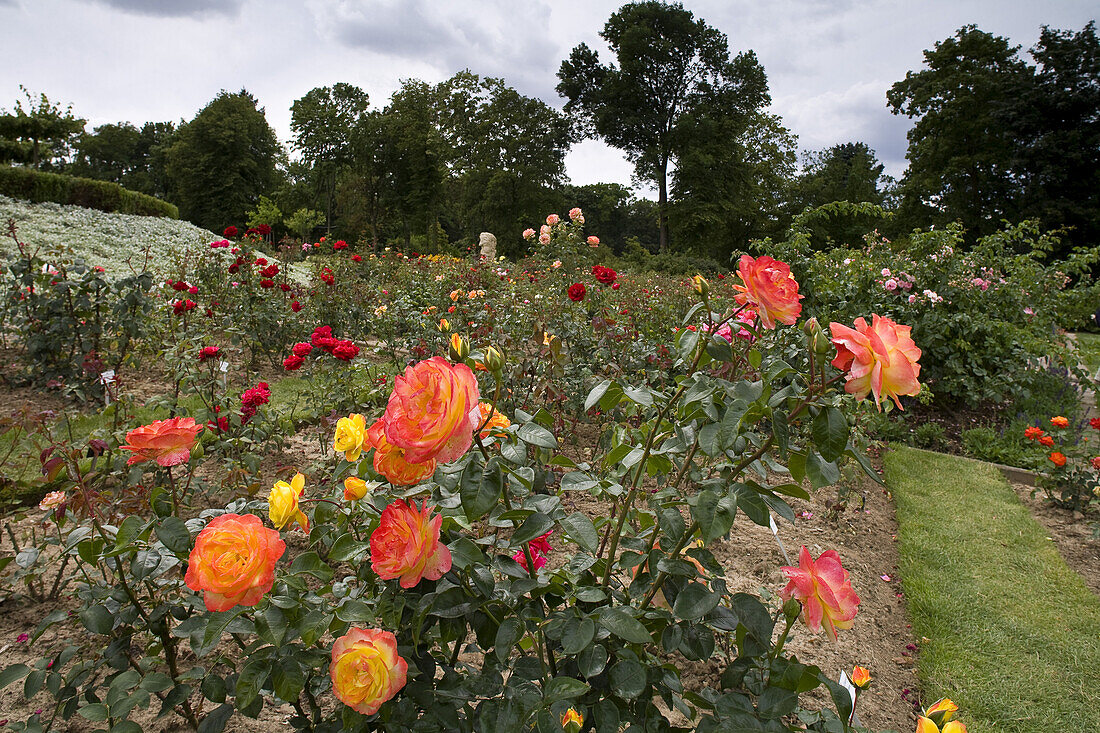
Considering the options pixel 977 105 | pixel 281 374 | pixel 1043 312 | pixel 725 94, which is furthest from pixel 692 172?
pixel 281 374

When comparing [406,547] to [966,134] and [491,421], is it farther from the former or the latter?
[966,134]

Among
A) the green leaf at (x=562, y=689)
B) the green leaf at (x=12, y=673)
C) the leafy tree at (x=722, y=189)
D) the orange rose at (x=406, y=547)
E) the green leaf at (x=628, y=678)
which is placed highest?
the leafy tree at (x=722, y=189)

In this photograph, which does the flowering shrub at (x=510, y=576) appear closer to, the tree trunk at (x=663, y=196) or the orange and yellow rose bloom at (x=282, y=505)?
the orange and yellow rose bloom at (x=282, y=505)

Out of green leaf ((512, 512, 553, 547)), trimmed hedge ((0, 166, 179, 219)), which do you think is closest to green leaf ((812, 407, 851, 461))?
green leaf ((512, 512, 553, 547))

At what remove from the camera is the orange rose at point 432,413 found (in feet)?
2.12

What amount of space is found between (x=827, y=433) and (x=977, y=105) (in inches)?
1051

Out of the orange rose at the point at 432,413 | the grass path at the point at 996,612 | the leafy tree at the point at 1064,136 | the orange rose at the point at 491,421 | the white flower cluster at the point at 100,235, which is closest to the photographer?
the orange rose at the point at 432,413

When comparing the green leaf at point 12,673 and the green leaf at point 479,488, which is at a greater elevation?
the green leaf at point 479,488

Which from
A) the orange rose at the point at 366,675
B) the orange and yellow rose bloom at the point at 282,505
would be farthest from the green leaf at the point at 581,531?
the orange and yellow rose bloom at the point at 282,505

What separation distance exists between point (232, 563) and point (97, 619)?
45 centimetres

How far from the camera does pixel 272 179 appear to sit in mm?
36250

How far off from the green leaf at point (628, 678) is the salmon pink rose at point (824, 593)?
237mm

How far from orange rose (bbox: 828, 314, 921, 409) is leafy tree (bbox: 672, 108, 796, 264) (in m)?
21.8

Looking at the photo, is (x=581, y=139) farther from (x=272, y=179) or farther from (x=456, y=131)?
(x=272, y=179)
